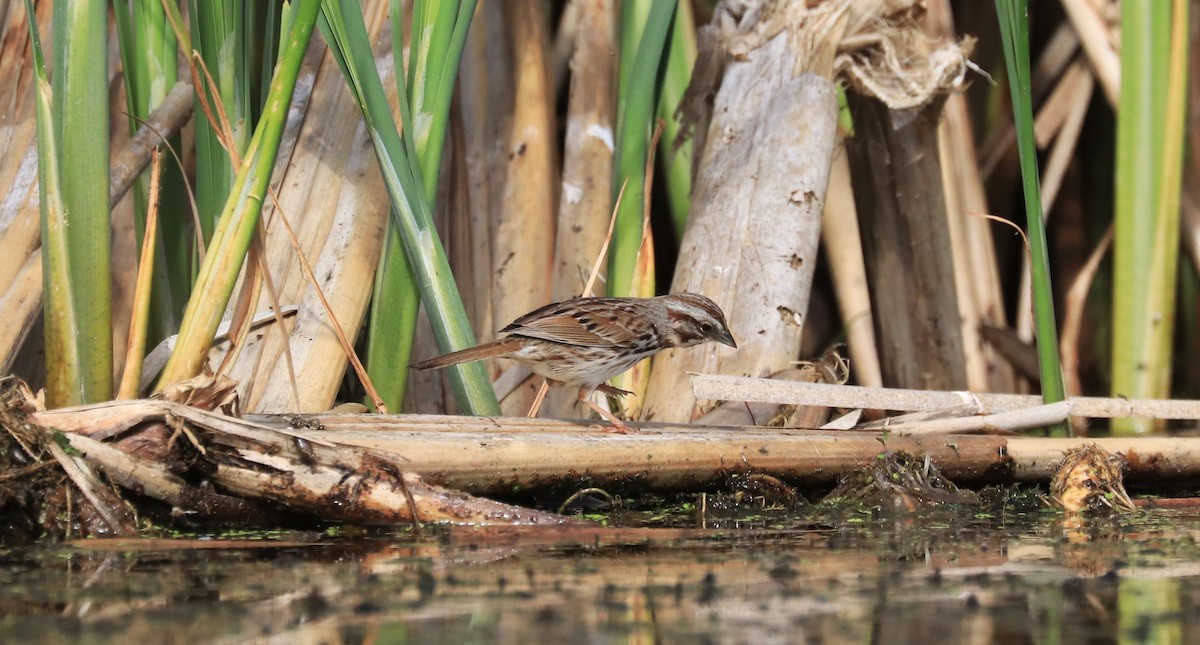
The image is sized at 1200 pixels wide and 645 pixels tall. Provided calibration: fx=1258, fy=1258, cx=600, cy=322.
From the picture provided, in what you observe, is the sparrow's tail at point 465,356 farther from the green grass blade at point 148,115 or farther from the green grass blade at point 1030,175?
the green grass blade at point 1030,175

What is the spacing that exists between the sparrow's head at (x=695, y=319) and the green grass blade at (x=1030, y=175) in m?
1.11

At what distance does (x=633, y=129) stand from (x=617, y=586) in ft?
8.84

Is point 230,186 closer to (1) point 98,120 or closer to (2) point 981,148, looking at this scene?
(1) point 98,120

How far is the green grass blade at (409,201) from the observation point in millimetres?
3918

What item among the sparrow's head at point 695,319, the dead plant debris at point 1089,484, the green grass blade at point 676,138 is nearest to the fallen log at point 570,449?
the dead plant debris at point 1089,484

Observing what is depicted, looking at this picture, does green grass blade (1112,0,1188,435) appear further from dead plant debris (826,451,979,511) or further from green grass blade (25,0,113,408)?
→ green grass blade (25,0,113,408)

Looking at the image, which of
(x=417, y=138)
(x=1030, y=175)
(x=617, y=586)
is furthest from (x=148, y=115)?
(x=1030, y=175)

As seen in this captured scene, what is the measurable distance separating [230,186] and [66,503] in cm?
139

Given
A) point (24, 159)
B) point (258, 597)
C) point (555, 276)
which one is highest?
point (24, 159)

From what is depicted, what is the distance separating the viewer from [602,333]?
457 centimetres

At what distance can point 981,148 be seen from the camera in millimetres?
7227

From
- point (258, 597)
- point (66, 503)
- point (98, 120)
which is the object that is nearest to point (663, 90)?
Result: point (98, 120)

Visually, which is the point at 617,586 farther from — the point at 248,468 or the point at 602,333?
the point at 602,333

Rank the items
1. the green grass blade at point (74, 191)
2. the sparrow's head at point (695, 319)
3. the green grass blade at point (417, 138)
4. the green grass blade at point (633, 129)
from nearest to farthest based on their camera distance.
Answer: the green grass blade at point (74, 191)
the green grass blade at point (417, 138)
the sparrow's head at point (695, 319)
the green grass blade at point (633, 129)
